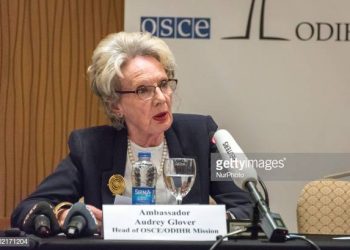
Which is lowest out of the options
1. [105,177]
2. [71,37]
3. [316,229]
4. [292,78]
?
[316,229]

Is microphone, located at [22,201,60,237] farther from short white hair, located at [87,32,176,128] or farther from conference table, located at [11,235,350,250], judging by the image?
short white hair, located at [87,32,176,128]

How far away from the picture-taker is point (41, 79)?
14.8 ft

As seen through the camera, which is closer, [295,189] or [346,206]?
[346,206]

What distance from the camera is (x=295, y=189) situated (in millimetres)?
4055

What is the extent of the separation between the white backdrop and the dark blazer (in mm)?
1266

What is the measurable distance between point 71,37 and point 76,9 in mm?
181

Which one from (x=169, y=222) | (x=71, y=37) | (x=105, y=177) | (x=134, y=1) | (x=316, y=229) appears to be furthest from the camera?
(x=71, y=37)

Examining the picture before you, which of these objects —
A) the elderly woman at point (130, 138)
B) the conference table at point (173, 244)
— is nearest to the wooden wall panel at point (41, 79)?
the elderly woman at point (130, 138)

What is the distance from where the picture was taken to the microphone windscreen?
1674mm

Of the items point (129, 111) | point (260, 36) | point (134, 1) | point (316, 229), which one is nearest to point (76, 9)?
point (134, 1)

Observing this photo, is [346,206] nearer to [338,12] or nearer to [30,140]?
[338,12]

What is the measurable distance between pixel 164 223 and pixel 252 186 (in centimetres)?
25

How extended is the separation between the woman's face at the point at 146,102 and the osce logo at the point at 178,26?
1.31 m

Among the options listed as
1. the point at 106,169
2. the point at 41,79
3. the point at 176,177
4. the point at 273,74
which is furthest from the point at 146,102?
the point at 41,79
